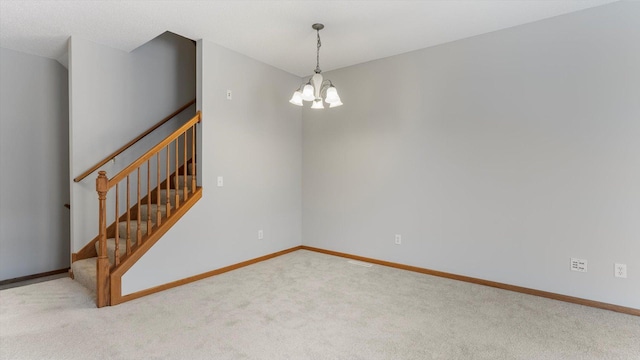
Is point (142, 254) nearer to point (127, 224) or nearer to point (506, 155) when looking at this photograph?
point (127, 224)

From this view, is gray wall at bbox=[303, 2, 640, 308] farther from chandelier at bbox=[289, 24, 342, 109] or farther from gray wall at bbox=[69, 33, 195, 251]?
gray wall at bbox=[69, 33, 195, 251]

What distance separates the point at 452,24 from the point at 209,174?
2.85 metres

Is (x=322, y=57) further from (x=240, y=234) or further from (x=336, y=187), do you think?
(x=240, y=234)

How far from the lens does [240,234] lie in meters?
3.82

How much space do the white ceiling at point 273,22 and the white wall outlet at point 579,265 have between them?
2.14 metres

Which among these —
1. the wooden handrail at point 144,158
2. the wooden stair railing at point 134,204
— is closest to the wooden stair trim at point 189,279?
the wooden stair railing at point 134,204

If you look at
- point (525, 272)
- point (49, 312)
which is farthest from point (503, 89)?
point (49, 312)

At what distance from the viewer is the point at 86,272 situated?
9.87 ft

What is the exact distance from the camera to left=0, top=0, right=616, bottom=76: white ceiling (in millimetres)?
2658

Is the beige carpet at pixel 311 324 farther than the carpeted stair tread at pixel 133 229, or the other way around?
the carpeted stair tread at pixel 133 229

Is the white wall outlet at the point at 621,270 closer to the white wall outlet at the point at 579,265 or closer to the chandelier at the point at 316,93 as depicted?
the white wall outlet at the point at 579,265

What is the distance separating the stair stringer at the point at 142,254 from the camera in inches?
105

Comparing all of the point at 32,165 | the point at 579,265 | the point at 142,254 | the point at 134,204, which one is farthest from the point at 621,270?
the point at 32,165

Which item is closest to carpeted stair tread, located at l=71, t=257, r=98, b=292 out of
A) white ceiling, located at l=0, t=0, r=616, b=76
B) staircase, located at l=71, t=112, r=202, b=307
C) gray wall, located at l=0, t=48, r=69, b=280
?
staircase, located at l=71, t=112, r=202, b=307
